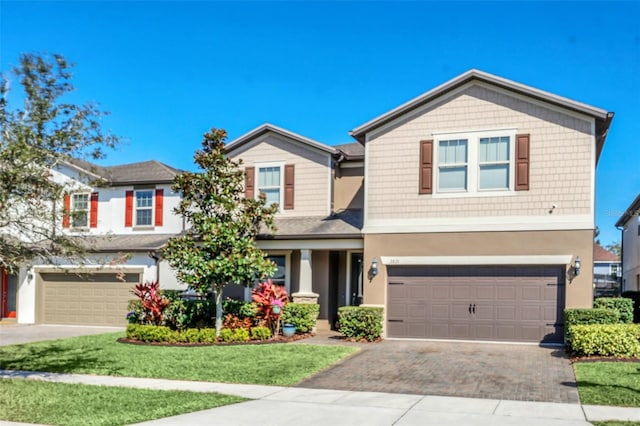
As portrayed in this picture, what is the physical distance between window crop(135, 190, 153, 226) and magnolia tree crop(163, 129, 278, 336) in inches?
264

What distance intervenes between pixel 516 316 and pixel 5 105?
1318 centimetres

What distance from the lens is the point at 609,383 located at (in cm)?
1092

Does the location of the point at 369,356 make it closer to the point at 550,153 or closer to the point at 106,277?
the point at 550,153

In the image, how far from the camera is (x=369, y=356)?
47.9ft

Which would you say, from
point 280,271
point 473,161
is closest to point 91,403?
point 280,271

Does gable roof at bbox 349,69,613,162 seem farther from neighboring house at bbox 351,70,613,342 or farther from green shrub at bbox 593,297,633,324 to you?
green shrub at bbox 593,297,633,324

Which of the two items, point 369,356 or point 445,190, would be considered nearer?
point 369,356

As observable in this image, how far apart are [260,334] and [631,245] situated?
772 inches

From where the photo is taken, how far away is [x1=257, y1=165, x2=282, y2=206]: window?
2100 centimetres

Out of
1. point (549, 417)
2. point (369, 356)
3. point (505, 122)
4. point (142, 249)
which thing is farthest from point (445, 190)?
point (142, 249)

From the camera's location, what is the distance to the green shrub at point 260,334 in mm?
16922

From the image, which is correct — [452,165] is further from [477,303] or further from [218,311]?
[218,311]

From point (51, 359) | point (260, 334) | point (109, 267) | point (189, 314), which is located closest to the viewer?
point (51, 359)

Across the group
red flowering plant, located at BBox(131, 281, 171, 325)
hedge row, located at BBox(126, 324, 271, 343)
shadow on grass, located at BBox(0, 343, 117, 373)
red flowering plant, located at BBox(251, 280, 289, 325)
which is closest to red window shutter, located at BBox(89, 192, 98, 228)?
red flowering plant, located at BBox(131, 281, 171, 325)
